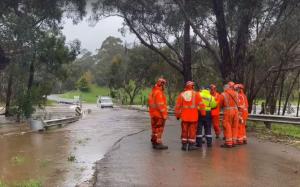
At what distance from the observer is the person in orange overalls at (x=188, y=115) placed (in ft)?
46.0

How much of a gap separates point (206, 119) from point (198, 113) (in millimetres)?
508

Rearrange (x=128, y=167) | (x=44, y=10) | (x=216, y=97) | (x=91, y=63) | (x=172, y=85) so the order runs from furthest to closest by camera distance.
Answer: (x=91, y=63), (x=172, y=85), (x=44, y=10), (x=216, y=97), (x=128, y=167)

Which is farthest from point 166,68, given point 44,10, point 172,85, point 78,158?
point 78,158

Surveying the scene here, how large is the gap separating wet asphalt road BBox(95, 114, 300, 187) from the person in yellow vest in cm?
34

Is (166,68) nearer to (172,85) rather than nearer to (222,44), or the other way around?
(172,85)

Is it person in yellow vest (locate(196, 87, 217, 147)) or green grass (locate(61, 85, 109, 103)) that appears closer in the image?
person in yellow vest (locate(196, 87, 217, 147))

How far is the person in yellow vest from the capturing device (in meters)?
15.0

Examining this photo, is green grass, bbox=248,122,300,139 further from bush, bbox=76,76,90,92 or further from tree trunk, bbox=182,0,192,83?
bush, bbox=76,76,90,92

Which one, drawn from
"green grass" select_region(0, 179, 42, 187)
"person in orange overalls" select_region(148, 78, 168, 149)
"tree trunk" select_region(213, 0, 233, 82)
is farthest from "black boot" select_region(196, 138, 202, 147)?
"tree trunk" select_region(213, 0, 233, 82)

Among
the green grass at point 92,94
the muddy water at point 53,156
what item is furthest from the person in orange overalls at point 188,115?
the green grass at point 92,94

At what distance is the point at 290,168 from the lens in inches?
443

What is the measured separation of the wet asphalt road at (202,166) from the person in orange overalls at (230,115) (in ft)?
1.15

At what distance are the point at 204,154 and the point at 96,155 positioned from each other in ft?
8.72

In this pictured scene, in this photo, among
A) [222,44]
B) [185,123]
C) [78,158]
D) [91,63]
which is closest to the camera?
[78,158]
